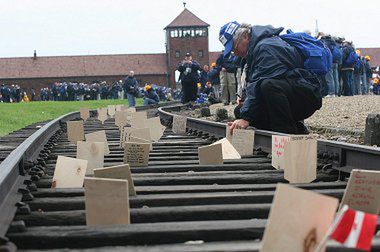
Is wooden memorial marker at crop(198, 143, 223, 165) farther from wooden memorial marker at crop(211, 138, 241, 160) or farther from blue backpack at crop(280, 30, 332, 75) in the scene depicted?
blue backpack at crop(280, 30, 332, 75)

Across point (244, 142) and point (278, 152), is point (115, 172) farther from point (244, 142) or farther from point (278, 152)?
point (244, 142)

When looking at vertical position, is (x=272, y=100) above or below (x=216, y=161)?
above

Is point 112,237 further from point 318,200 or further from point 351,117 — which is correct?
point 351,117

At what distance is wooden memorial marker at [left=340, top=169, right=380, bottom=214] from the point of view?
2.80m

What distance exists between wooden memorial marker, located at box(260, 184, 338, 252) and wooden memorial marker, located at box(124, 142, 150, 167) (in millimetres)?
2949

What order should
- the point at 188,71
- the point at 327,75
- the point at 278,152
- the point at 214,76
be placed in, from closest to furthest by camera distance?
the point at 278,152 → the point at 327,75 → the point at 188,71 → the point at 214,76

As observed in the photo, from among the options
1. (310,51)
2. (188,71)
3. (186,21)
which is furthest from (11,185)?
(186,21)

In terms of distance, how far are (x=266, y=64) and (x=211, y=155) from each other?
4.60ft

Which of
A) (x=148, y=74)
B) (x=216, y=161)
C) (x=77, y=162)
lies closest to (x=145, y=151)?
(x=216, y=161)

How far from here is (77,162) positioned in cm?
377

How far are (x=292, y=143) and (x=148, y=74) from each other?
272 feet

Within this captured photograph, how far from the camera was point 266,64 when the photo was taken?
5895 mm

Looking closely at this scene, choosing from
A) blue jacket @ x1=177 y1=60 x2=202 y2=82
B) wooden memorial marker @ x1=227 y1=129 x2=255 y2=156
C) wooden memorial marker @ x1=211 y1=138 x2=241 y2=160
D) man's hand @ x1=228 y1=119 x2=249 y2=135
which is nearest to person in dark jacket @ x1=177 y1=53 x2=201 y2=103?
blue jacket @ x1=177 y1=60 x2=202 y2=82

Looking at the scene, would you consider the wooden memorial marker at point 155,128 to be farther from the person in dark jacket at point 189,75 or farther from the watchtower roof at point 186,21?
the watchtower roof at point 186,21
